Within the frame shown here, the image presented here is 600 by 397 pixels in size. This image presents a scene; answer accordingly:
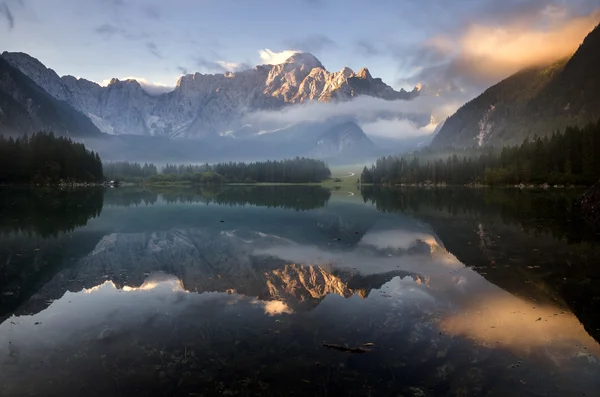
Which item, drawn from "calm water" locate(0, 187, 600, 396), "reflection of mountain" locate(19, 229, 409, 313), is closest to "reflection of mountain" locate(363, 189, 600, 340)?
"calm water" locate(0, 187, 600, 396)

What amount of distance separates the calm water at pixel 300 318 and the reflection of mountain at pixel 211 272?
0.22 metres

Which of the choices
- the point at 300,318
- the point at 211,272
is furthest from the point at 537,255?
the point at 211,272

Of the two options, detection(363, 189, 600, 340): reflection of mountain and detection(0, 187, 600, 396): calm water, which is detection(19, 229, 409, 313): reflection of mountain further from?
detection(363, 189, 600, 340): reflection of mountain

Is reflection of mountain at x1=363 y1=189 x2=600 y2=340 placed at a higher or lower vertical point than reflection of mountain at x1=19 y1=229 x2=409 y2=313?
lower

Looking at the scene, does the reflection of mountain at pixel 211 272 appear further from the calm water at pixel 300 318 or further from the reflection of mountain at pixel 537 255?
the reflection of mountain at pixel 537 255

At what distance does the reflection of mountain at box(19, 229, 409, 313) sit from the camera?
94.3ft

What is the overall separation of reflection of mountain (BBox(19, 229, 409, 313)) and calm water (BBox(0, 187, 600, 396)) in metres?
0.22

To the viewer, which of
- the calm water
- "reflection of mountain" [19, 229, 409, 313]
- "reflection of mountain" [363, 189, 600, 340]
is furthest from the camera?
"reflection of mountain" [19, 229, 409, 313]

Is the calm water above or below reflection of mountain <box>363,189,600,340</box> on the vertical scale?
above

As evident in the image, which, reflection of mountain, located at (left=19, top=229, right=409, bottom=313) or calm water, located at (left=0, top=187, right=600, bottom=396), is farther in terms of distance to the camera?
reflection of mountain, located at (left=19, top=229, right=409, bottom=313)

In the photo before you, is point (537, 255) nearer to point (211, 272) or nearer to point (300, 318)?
point (300, 318)

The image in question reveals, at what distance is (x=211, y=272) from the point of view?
35.1 metres

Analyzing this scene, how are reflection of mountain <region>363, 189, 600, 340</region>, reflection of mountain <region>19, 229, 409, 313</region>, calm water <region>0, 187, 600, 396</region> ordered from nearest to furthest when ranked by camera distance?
calm water <region>0, 187, 600, 396</region>, reflection of mountain <region>363, 189, 600, 340</region>, reflection of mountain <region>19, 229, 409, 313</region>

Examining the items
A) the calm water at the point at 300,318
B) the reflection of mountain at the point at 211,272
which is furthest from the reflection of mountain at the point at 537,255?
the reflection of mountain at the point at 211,272
